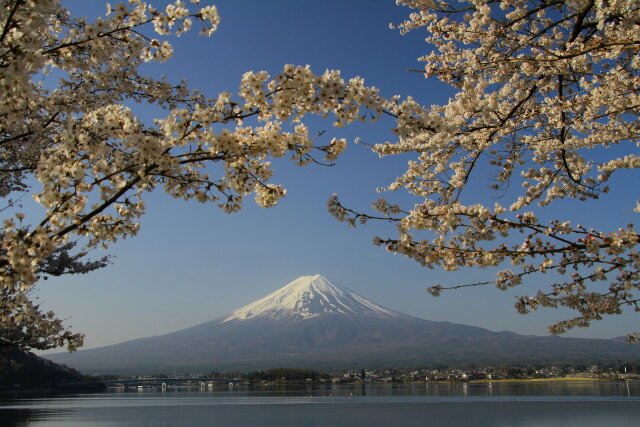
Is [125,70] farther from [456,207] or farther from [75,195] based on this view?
[456,207]

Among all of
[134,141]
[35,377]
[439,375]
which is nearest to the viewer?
[134,141]

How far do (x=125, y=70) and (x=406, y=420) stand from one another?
49.1ft

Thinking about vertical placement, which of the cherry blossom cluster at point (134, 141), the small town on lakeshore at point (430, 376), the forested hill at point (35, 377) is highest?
the cherry blossom cluster at point (134, 141)

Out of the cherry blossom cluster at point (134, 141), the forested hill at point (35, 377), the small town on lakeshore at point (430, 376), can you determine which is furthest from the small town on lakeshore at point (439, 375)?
the cherry blossom cluster at point (134, 141)

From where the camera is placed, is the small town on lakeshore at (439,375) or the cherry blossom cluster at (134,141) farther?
the small town on lakeshore at (439,375)

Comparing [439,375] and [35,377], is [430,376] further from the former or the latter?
[35,377]

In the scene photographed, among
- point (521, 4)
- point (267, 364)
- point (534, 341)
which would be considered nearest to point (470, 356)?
point (534, 341)

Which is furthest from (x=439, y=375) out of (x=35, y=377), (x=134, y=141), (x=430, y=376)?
(x=134, y=141)

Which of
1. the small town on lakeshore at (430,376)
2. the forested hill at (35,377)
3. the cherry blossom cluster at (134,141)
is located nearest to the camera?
the cherry blossom cluster at (134,141)

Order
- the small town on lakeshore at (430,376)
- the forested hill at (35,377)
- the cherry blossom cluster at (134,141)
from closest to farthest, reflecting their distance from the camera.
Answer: the cherry blossom cluster at (134,141) < the forested hill at (35,377) < the small town on lakeshore at (430,376)

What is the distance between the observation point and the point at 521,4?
14.8 feet

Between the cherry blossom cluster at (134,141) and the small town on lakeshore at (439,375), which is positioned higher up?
the cherry blossom cluster at (134,141)

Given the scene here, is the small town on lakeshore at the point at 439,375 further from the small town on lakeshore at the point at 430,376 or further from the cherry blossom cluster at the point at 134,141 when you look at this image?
the cherry blossom cluster at the point at 134,141

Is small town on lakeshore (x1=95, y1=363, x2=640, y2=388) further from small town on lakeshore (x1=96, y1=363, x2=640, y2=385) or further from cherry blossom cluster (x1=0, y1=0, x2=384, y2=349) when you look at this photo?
cherry blossom cluster (x1=0, y1=0, x2=384, y2=349)
